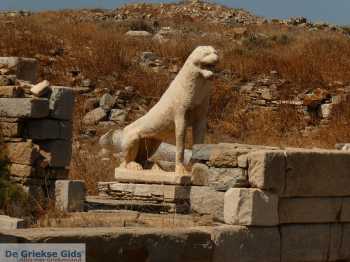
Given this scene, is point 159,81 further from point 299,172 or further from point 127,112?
point 299,172

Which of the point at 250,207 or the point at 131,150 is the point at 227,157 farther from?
the point at 131,150

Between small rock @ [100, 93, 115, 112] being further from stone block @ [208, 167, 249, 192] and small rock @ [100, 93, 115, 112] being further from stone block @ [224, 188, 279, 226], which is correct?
stone block @ [224, 188, 279, 226]

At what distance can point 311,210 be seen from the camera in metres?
7.98

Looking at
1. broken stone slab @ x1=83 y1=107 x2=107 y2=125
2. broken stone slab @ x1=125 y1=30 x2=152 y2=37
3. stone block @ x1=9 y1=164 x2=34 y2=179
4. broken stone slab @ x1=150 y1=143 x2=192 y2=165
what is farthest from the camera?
broken stone slab @ x1=125 y1=30 x2=152 y2=37

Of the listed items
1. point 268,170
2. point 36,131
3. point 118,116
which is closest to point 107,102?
point 118,116

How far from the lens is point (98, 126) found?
18750 millimetres

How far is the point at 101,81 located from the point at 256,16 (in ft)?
67.7

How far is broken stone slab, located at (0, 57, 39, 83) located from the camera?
10789 mm

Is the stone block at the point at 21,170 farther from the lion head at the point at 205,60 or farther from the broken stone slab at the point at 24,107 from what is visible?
the lion head at the point at 205,60

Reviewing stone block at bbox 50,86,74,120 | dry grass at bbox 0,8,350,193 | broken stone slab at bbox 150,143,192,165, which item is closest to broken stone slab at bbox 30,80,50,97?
stone block at bbox 50,86,74,120

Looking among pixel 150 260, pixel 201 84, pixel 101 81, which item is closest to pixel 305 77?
pixel 101 81

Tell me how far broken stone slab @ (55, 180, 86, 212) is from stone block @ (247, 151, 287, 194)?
2.47 m

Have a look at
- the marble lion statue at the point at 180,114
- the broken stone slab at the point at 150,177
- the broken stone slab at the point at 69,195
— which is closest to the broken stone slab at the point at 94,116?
the marble lion statue at the point at 180,114

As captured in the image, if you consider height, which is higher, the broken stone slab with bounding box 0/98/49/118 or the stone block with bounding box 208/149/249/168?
the broken stone slab with bounding box 0/98/49/118
